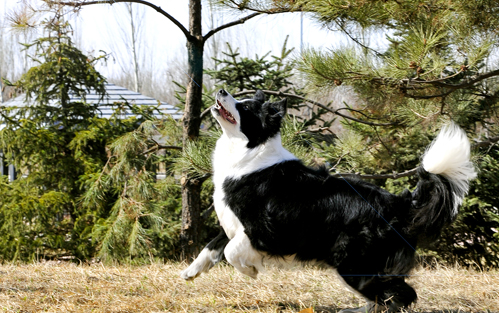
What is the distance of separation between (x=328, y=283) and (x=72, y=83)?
5492 mm

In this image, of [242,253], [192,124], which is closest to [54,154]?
[192,124]

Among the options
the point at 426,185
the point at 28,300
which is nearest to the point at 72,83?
the point at 28,300

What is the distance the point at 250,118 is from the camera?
11.5 feet

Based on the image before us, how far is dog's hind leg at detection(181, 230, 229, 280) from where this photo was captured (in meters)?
3.41

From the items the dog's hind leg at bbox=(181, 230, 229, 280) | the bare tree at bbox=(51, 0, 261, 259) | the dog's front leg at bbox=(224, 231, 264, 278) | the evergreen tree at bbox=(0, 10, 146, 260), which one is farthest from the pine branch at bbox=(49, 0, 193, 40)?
the dog's front leg at bbox=(224, 231, 264, 278)

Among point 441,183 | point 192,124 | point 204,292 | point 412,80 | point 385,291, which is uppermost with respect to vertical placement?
point 412,80

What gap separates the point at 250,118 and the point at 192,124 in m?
2.79

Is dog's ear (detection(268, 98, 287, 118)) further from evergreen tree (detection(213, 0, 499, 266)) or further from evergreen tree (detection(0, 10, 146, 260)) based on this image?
evergreen tree (detection(0, 10, 146, 260))

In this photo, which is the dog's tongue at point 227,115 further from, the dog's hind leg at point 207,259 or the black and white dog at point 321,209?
the dog's hind leg at point 207,259

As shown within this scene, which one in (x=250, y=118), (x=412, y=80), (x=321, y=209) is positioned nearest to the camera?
(x=321, y=209)

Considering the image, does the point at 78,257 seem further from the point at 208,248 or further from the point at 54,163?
the point at 208,248

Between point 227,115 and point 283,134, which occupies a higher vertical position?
point 227,115

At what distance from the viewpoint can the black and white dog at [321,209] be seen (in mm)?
3033

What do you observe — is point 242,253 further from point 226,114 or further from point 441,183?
point 441,183
